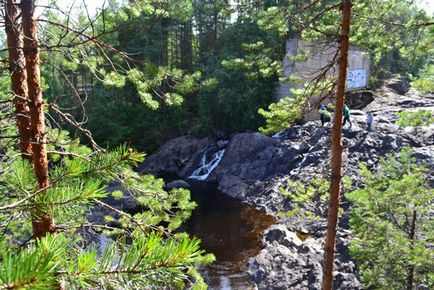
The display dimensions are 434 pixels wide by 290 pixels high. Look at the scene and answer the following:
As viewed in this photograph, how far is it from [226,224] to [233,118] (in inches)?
465

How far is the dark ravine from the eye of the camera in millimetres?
12088

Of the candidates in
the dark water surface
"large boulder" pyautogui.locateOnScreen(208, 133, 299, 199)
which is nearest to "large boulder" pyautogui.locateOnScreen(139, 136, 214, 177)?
"large boulder" pyautogui.locateOnScreen(208, 133, 299, 199)

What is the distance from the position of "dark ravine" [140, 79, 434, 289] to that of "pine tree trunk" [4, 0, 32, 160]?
994cm

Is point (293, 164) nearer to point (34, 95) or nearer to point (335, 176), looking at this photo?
point (335, 176)

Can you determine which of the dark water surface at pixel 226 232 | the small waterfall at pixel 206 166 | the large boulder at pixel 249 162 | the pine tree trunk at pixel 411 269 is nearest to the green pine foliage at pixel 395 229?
the pine tree trunk at pixel 411 269

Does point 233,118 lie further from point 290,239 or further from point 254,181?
point 290,239

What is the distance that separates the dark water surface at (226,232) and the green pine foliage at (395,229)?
5019 millimetres

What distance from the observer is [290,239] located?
13617 mm

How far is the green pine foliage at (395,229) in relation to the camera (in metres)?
7.31

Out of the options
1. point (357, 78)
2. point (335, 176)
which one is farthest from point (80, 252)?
point (357, 78)

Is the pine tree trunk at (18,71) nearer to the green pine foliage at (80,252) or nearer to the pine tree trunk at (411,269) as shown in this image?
the green pine foliage at (80,252)

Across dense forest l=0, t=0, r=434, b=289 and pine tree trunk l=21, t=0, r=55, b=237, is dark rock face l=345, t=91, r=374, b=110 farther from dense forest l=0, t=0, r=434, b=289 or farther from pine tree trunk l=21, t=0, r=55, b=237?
pine tree trunk l=21, t=0, r=55, b=237

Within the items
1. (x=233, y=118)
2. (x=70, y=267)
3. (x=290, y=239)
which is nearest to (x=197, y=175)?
(x=233, y=118)

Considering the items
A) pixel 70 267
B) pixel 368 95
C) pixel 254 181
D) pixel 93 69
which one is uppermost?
pixel 368 95
